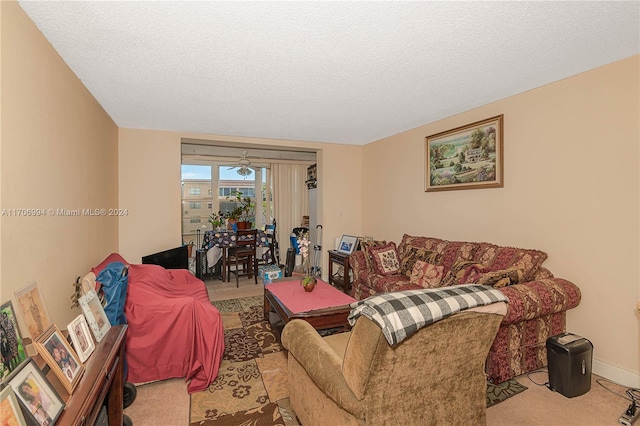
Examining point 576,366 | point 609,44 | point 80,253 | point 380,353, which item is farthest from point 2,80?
point 576,366

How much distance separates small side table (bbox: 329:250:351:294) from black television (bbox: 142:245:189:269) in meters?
2.34

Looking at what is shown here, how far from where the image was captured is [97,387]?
1354 mm

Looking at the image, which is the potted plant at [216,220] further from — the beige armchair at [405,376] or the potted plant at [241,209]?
the beige armchair at [405,376]

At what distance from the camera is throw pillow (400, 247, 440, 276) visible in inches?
138

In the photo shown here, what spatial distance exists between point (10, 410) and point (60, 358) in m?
0.43

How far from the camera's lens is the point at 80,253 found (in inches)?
98.8

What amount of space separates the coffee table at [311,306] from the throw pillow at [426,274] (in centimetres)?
90

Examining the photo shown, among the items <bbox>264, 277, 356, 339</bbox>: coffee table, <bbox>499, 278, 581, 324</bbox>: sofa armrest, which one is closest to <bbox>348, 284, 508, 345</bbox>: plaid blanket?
<bbox>499, 278, 581, 324</bbox>: sofa armrest

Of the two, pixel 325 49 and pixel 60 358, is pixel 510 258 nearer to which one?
pixel 325 49

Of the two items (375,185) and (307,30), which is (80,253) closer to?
(307,30)

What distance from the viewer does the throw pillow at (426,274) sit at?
10.7 feet

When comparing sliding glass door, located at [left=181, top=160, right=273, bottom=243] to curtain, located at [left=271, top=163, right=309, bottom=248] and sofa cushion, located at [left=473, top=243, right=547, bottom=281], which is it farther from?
sofa cushion, located at [left=473, top=243, right=547, bottom=281]

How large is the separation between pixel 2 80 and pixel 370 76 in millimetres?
2351

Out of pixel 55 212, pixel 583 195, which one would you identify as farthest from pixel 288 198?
pixel 583 195
